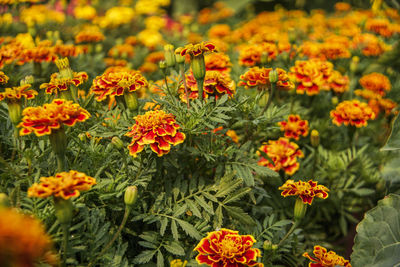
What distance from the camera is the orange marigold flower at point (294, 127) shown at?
1.75 metres

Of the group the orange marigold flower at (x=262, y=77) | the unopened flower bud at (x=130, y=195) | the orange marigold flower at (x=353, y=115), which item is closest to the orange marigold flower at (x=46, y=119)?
the unopened flower bud at (x=130, y=195)

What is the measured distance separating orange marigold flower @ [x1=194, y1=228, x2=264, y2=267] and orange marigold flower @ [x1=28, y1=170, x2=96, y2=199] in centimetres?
36

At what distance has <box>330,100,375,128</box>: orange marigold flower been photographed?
169 centimetres

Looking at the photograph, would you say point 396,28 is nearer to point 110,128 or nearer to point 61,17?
point 110,128

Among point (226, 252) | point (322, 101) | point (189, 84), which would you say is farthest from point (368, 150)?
point (226, 252)

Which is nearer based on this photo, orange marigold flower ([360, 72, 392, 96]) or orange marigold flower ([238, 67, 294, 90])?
orange marigold flower ([238, 67, 294, 90])

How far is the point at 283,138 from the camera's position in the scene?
5.53 ft

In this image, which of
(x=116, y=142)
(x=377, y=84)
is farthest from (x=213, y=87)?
(x=377, y=84)

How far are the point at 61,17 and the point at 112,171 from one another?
287 centimetres

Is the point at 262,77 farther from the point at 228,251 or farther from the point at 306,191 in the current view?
the point at 228,251

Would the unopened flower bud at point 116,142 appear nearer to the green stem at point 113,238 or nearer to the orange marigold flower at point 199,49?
the green stem at point 113,238

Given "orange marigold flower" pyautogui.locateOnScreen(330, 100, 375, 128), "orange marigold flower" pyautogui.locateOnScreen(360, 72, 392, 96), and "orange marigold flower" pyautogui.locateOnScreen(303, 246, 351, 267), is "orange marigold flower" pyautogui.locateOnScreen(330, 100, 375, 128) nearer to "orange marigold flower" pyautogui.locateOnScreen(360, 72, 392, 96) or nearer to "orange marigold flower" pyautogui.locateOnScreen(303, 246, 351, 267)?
"orange marigold flower" pyautogui.locateOnScreen(360, 72, 392, 96)

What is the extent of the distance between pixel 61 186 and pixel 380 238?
107cm

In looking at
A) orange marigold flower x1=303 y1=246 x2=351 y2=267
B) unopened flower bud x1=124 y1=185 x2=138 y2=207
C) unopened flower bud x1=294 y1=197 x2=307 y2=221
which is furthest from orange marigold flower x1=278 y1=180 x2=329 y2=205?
unopened flower bud x1=124 y1=185 x2=138 y2=207
